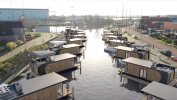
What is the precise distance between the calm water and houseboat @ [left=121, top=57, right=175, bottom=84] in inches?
96.9

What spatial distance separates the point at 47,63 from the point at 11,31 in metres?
41.7

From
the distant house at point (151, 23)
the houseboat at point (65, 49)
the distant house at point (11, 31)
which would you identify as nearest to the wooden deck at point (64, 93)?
the houseboat at point (65, 49)

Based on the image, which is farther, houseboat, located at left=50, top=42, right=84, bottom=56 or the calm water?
houseboat, located at left=50, top=42, right=84, bottom=56

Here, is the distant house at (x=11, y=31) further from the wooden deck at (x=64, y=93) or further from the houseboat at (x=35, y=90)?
the wooden deck at (x=64, y=93)

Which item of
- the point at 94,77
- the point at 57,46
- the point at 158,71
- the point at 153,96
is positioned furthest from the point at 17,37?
the point at 153,96

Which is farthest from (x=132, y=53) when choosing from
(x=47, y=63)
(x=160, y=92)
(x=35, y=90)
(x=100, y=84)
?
(x=35, y=90)

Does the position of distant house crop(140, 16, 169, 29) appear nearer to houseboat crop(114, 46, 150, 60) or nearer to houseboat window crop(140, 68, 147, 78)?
houseboat crop(114, 46, 150, 60)

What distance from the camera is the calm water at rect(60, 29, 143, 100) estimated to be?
3341cm

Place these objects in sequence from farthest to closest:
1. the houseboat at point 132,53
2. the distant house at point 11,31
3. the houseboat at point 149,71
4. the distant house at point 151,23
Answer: the distant house at point 151,23 < the distant house at point 11,31 < the houseboat at point 132,53 < the houseboat at point 149,71

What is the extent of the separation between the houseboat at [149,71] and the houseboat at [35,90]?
1534 cm

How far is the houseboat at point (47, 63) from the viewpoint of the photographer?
40188 mm

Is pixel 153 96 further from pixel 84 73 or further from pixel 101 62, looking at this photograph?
pixel 101 62

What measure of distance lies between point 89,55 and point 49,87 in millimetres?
33171

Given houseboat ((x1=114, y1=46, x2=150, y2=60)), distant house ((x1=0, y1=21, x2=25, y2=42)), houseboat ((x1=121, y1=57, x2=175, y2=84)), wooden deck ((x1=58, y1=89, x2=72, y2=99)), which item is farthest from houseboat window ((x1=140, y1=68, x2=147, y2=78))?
distant house ((x1=0, y1=21, x2=25, y2=42))
